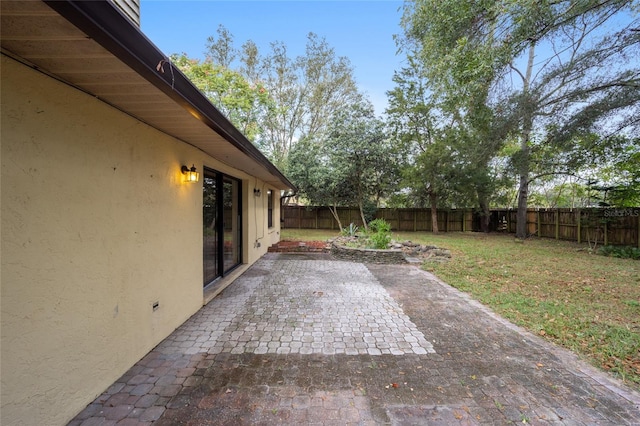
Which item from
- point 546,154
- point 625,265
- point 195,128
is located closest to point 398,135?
point 546,154

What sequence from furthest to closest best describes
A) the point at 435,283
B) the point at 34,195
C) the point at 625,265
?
the point at 625,265 → the point at 435,283 → the point at 34,195

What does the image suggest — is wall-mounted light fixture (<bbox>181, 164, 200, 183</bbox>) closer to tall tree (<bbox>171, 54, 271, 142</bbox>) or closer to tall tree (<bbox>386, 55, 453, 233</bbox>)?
tall tree (<bbox>171, 54, 271, 142</bbox>)

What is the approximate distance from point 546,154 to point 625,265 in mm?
4002

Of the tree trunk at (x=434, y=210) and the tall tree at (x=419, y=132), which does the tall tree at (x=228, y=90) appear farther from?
the tree trunk at (x=434, y=210)

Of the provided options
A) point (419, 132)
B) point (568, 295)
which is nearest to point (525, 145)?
point (419, 132)

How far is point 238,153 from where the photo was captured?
419 cm

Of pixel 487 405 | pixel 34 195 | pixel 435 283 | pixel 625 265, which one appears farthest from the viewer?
pixel 625 265

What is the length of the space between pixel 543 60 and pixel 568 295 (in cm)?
550

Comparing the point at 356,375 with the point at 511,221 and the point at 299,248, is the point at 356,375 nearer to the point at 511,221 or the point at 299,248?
the point at 299,248

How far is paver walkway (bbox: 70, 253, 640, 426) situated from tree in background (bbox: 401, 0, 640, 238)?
504 centimetres

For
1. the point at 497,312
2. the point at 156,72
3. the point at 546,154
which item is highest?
the point at 546,154

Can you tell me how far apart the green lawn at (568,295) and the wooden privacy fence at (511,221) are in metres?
1.90

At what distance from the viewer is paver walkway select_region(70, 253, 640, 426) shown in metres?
1.99

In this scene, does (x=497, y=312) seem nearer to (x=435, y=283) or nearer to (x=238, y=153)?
(x=435, y=283)
